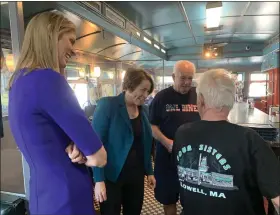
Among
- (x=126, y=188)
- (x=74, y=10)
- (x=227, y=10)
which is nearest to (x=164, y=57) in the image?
(x=227, y=10)

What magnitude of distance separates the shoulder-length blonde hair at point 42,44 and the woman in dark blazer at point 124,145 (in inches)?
27.9

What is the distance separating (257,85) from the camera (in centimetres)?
870

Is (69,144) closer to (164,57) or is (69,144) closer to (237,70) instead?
(164,57)

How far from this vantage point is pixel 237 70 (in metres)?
8.38

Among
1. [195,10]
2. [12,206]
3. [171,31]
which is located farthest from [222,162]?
[171,31]

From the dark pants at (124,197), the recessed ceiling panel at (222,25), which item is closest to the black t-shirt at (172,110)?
the dark pants at (124,197)

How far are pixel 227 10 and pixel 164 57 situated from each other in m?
3.01

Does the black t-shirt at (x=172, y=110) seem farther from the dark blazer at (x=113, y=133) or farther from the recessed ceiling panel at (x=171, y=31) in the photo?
the recessed ceiling panel at (x=171, y=31)

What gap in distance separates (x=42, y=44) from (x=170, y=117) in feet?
4.54

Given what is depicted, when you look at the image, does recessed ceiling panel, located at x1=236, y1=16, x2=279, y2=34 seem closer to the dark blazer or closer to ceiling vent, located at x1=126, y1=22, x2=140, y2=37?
ceiling vent, located at x1=126, y1=22, x2=140, y2=37

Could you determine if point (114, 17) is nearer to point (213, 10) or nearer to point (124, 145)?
point (213, 10)

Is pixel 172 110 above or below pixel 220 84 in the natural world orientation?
below

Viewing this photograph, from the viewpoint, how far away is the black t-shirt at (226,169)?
37.5 inches

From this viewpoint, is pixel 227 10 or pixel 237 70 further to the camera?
pixel 237 70
